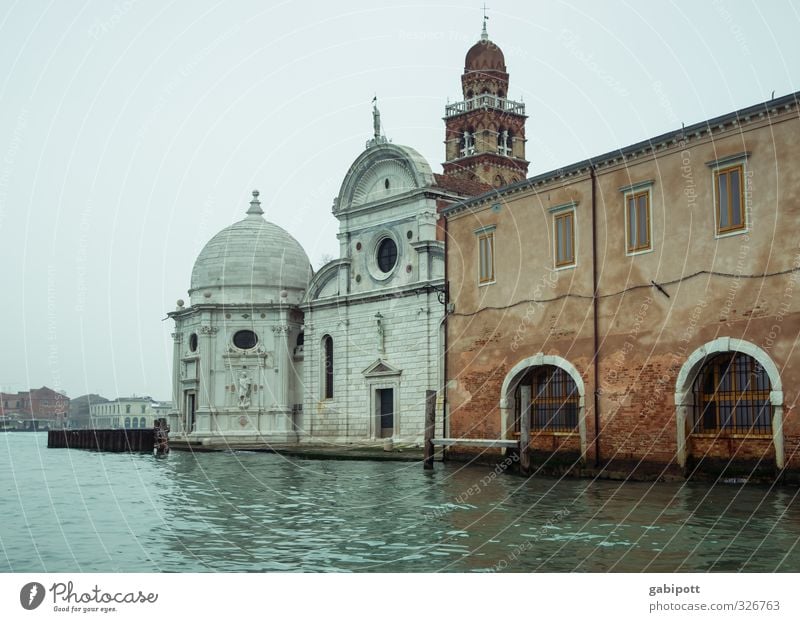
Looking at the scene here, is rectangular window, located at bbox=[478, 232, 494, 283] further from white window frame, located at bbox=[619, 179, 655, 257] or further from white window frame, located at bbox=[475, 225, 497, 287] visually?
white window frame, located at bbox=[619, 179, 655, 257]

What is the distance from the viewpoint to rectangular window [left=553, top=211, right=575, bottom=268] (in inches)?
998

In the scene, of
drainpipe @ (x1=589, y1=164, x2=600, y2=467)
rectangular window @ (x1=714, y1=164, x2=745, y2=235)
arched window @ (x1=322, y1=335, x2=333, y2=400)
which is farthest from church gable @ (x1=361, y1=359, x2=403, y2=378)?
rectangular window @ (x1=714, y1=164, x2=745, y2=235)

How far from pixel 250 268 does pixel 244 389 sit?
5876mm

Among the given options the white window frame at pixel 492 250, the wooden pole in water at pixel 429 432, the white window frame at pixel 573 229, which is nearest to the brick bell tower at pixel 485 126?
the white window frame at pixel 492 250

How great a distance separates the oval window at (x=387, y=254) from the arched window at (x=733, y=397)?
20.7m

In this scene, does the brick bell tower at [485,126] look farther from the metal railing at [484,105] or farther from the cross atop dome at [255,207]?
the cross atop dome at [255,207]

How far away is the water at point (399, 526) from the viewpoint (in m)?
12.0

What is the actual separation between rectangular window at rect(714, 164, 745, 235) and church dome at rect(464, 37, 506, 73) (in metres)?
38.7

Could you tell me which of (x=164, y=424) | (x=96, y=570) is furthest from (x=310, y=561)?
(x=164, y=424)

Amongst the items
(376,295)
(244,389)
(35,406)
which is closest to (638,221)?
(376,295)

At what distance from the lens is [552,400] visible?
84.9 ft

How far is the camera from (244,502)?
62.9 ft

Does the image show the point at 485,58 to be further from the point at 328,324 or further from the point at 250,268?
the point at 328,324
